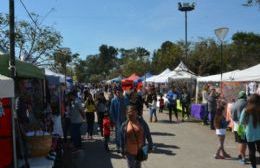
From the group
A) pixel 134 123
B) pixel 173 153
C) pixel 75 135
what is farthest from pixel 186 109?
pixel 134 123

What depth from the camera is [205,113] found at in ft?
73.1

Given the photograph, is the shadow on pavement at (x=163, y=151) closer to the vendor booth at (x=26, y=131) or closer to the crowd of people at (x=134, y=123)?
the crowd of people at (x=134, y=123)

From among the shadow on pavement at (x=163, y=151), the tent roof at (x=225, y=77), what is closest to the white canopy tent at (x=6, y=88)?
the shadow on pavement at (x=163, y=151)

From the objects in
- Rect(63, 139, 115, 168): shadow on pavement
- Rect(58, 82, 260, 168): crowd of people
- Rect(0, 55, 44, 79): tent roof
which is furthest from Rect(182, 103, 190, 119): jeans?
Rect(0, 55, 44, 79): tent roof

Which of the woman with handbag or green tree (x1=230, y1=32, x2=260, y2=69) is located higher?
green tree (x1=230, y1=32, x2=260, y2=69)

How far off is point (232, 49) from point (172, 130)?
4315 cm

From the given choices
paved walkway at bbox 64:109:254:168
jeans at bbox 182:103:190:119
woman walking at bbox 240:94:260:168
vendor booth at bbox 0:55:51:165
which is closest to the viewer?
vendor booth at bbox 0:55:51:165

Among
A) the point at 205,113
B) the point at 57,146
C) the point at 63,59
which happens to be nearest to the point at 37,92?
the point at 57,146

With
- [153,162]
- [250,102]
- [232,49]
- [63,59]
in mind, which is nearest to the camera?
[250,102]

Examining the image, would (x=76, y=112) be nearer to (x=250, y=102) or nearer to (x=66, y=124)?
(x=66, y=124)

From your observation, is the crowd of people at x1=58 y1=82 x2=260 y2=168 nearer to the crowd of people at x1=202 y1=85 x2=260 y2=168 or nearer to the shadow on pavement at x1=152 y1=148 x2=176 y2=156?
the crowd of people at x1=202 y1=85 x2=260 y2=168

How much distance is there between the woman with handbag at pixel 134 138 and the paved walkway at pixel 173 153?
129 inches

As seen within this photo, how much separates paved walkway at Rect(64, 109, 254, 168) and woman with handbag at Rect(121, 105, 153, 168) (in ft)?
10.7

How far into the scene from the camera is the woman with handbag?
26.0 feet
